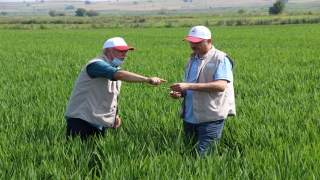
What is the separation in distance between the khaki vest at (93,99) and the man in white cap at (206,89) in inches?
25.5

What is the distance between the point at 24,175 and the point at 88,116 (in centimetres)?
130

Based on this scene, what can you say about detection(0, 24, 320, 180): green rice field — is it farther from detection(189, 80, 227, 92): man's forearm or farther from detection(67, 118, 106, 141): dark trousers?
detection(189, 80, 227, 92): man's forearm

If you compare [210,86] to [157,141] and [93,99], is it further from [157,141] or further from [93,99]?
[93,99]

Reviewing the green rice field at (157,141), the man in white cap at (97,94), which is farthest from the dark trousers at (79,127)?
the green rice field at (157,141)

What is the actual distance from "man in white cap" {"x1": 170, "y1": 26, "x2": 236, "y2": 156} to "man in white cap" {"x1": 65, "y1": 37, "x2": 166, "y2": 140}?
14.0 inches

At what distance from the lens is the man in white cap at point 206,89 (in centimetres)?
387

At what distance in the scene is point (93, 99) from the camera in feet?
13.9

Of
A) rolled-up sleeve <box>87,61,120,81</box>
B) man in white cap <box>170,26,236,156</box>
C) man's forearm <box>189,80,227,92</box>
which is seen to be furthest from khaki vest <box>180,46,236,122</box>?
rolled-up sleeve <box>87,61,120,81</box>

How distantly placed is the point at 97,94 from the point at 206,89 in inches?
42.0

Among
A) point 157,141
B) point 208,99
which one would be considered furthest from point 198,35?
point 157,141

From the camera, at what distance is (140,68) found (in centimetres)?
1165

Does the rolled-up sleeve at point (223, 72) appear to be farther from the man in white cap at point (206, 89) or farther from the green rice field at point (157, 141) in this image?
the green rice field at point (157, 141)

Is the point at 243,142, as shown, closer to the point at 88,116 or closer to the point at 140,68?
the point at 88,116

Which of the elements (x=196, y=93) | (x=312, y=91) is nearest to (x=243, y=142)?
(x=196, y=93)
